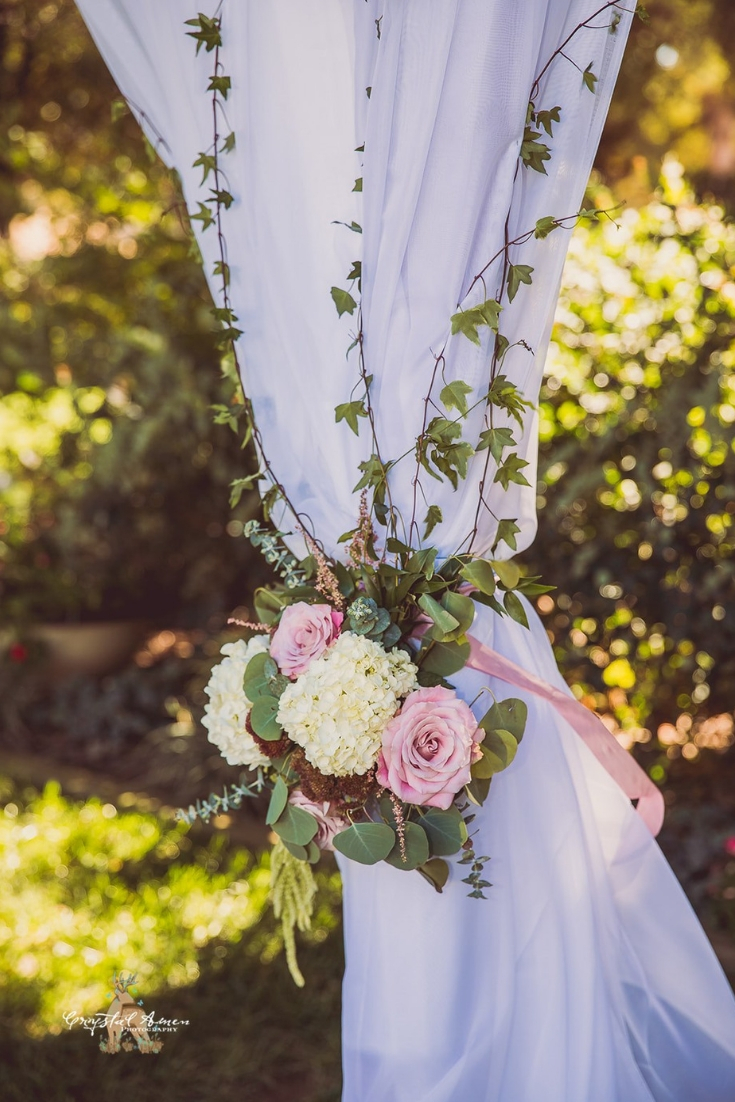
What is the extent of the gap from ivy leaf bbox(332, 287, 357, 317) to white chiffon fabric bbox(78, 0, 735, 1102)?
0.04 metres

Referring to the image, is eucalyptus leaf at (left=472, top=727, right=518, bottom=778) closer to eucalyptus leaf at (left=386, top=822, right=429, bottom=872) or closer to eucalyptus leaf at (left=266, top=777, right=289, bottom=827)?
eucalyptus leaf at (left=386, top=822, right=429, bottom=872)

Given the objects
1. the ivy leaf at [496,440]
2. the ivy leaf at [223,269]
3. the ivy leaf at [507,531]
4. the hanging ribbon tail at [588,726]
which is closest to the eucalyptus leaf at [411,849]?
the hanging ribbon tail at [588,726]

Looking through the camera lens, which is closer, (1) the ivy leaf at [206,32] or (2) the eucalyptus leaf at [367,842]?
(2) the eucalyptus leaf at [367,842]

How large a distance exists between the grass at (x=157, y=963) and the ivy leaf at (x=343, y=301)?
1799 mm

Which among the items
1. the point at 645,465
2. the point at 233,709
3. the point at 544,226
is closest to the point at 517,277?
the point at 544,226

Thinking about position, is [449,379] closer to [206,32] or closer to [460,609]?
[460,609]

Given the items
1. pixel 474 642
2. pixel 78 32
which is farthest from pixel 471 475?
pixel 78 32

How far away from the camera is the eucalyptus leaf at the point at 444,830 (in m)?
1.57

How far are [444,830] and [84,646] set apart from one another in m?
3.48

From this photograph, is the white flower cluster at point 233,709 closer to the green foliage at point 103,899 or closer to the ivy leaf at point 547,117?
the ivy leaf at point 547,117

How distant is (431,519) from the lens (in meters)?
1.66

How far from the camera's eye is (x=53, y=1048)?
2.27 m

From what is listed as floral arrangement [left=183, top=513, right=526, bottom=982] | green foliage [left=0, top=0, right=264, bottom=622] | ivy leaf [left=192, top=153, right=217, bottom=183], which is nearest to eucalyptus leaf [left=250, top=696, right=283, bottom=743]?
floral arrangement [left=183, top=513, right=526, bottom=982]

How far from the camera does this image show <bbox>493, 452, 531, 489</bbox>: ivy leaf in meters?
1.62
